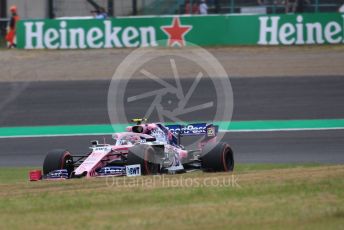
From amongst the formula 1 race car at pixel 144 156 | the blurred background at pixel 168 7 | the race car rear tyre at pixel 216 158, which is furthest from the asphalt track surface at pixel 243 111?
the blurred background at pixel 168 7

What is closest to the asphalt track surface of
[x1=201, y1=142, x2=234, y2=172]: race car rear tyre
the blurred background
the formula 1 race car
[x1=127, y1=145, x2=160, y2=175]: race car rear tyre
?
the formula 1 race car

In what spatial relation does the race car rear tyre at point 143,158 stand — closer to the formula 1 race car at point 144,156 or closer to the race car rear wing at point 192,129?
the formula 1 race car at point 144,156

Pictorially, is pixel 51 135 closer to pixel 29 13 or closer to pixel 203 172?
pixel 203 172

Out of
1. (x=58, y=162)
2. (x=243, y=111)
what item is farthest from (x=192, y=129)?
(x=243, y=111)

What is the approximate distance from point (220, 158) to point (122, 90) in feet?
43.4

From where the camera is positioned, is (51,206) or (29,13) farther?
(29,13)

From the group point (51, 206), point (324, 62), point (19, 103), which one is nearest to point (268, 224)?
point (51, 206)

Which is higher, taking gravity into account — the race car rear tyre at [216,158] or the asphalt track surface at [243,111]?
the race car rear tyre at [216,158]

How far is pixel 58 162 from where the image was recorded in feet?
49.8

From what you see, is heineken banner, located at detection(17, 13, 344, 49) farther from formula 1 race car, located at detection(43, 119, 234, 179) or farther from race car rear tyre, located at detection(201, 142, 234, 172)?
race car rear tyre, located at detection(201, 142, 234, 172)

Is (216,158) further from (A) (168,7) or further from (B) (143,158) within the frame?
(A) (168,7)

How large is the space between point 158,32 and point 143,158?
18823 mm

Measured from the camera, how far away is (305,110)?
973 inches

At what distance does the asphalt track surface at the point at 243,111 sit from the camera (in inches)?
758
